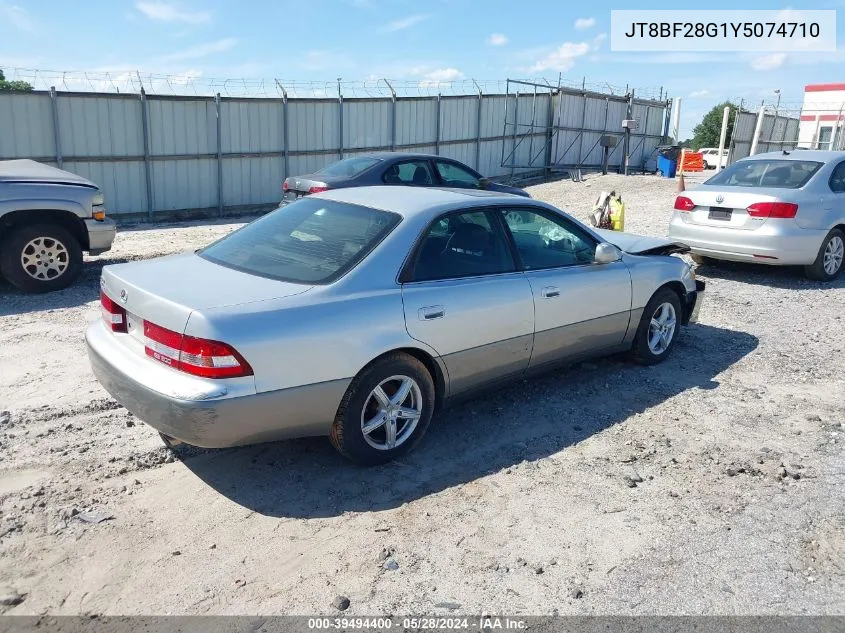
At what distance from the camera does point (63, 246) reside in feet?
26.0

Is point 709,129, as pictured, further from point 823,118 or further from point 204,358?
point 204,358

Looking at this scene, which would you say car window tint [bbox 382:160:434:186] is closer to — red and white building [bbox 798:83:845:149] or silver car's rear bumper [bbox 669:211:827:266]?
silver car's rear bumper [bbox 669:211:827:266]

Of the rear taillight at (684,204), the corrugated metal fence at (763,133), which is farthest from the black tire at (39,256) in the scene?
the corrugated metal fence at (763,133)

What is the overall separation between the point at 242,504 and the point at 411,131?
16.3 meters

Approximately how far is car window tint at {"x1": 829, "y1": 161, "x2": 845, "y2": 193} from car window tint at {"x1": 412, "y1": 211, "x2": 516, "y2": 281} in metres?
6.33

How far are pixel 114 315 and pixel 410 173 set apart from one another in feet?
27.7

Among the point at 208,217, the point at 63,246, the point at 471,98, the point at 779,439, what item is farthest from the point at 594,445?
the point at 471,98

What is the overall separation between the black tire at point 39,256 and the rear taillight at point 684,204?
24.5ft

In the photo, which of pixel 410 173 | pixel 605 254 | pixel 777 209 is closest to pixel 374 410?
pixel 605 254

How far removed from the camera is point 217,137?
51.2 feet

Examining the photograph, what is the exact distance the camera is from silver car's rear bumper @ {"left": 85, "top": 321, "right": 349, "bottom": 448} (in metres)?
3.41

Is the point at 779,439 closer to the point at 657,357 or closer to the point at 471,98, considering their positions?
the point at 657,357

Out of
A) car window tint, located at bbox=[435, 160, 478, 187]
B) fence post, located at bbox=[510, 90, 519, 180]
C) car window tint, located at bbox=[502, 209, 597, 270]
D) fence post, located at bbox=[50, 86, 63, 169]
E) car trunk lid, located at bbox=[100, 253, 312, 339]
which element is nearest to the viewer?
car trunk lid, located at bbox=[100, 253, 312, 339]

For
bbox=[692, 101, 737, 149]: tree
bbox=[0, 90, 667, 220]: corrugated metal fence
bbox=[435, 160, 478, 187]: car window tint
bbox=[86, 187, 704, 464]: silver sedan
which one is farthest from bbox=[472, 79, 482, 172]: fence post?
bbox=[692, 101, 737, 149]: tree
